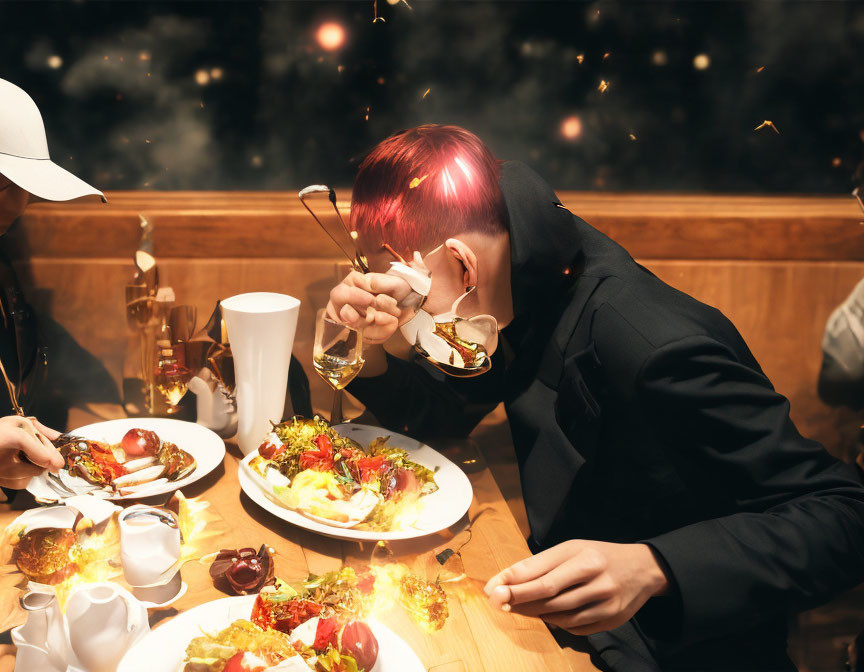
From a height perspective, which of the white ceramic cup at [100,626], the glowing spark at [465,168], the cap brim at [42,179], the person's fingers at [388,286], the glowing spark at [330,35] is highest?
the glowing spark at [330,35]

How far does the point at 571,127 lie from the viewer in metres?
0.99

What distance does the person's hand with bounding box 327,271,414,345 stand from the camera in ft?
2.60

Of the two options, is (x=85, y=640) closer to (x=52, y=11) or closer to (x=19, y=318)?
(x=19, y=318)

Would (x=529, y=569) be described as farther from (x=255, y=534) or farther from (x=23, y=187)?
(x=23, y=187)

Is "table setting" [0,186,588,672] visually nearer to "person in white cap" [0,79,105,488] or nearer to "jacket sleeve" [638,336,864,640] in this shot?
"person in white cap" [0,79,105,488]

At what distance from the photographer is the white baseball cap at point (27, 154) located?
78 centimetres

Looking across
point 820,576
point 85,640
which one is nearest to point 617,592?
point 820,576

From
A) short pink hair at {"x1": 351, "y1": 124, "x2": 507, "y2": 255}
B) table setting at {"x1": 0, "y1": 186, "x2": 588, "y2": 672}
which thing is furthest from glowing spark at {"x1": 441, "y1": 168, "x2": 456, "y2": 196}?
table setting at {"x1": 0, "y1": 186, "x2": 588, "y2": 672}

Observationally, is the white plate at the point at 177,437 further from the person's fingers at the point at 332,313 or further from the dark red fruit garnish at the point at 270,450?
the person's fingers at the point at 332,313

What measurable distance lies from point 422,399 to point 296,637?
545mm

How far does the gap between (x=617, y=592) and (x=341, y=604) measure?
256 mm

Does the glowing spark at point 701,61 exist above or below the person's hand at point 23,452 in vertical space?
above

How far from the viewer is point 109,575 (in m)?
0.63

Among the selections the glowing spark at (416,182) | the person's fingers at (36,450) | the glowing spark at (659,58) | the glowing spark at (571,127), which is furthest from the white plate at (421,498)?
the glowing spark at (659,58)
